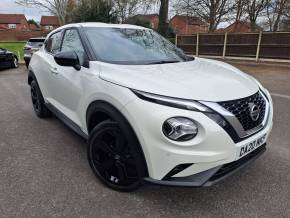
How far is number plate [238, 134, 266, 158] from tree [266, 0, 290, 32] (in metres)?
21.8

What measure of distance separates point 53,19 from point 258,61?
80156mm

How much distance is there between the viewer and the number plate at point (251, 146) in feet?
7.77

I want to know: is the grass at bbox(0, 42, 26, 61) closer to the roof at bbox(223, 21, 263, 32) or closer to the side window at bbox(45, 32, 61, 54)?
the side window at bbox(45, 32, 61, 54)

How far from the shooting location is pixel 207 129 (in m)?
2.16

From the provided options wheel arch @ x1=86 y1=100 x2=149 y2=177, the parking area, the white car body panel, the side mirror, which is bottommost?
the parking area

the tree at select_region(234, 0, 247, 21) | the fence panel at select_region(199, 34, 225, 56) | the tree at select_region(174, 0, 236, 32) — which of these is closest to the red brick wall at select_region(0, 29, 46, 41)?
the tree at select_region(174, 0, 236, 32)

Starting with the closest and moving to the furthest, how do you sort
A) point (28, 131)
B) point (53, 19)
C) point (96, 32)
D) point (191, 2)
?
1. point (96, 32)
2. point (28, 131)
3. point (191, 2)
4. point (53, 19)

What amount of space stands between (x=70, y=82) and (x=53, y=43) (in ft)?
4.64

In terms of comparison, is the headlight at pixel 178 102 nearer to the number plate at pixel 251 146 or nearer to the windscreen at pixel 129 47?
the number plate at pixel 251 146

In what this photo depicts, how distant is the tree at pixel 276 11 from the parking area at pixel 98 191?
20.7m

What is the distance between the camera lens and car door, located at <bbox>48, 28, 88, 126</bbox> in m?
3.18

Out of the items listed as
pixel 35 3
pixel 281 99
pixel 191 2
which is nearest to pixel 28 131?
pixel 281 99

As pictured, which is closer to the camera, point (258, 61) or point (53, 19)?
point (258, 61)

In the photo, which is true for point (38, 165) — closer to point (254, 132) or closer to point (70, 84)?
point (70, 84)
